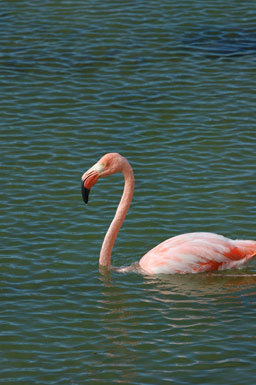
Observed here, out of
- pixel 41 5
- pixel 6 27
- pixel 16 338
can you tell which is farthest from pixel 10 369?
pixel 41 5

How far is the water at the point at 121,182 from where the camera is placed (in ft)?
33.5

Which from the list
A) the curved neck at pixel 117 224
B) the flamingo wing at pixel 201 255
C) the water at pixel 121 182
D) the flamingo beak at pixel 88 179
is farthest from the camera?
the curved neck at pixel 117 224

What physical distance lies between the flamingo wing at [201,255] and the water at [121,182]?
18 centimetres

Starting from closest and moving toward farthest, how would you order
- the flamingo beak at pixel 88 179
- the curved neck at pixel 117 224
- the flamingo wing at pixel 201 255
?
the flamingo wing at pixel 201 255, the flamingo beak at pixel 88 179, the curved neck at pixel 117 224

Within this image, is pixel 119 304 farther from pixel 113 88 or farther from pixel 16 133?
pixel 113 88

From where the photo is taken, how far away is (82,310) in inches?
437

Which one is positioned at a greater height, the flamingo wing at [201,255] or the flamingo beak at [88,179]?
the flamingo beak at [88,179]

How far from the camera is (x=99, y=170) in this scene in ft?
39.4

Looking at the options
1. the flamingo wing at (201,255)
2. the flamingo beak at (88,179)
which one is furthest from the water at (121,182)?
the flamingo beak at (88,179)

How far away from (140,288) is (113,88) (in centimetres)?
766

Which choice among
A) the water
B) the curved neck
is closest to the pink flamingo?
the water

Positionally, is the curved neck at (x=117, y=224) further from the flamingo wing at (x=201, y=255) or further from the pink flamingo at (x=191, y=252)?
the flamingo wing at (x=201, y=255)

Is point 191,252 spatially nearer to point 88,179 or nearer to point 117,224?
point 117,224

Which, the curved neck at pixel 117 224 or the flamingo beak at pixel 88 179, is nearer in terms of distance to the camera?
the flamingo beak at pixel 88 179
